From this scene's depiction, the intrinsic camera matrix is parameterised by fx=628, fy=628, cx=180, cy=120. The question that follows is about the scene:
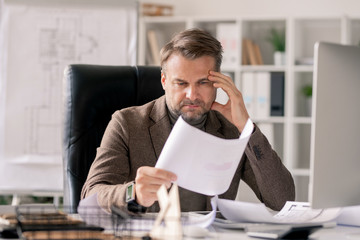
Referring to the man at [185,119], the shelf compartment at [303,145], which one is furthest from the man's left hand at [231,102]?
the shelf compartment at [303,145]

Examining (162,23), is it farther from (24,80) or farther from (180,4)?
(24,80)

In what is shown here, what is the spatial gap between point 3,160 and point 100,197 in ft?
6.75

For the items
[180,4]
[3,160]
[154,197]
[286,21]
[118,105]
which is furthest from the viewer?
[180,4]

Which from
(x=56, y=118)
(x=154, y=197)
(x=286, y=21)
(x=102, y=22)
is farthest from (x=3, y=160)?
(x=154, y=197)

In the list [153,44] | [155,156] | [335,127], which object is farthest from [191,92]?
[153,44]

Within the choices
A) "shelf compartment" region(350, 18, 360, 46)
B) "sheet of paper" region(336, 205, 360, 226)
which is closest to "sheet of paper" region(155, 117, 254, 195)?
"sheet of paper" region(336, 205, 360, 226)

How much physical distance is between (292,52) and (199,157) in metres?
2.88

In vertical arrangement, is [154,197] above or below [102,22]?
below

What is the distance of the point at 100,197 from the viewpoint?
1654mm

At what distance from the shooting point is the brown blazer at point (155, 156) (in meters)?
1.85

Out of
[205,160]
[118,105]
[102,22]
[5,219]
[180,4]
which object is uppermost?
[180,4]

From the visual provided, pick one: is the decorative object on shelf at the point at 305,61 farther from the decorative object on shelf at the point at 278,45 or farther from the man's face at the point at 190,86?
the man's face at the point at 190,86

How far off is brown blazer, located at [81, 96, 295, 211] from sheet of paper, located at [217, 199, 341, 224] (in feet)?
0.92

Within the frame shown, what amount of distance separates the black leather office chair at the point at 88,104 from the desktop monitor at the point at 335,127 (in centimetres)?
91
